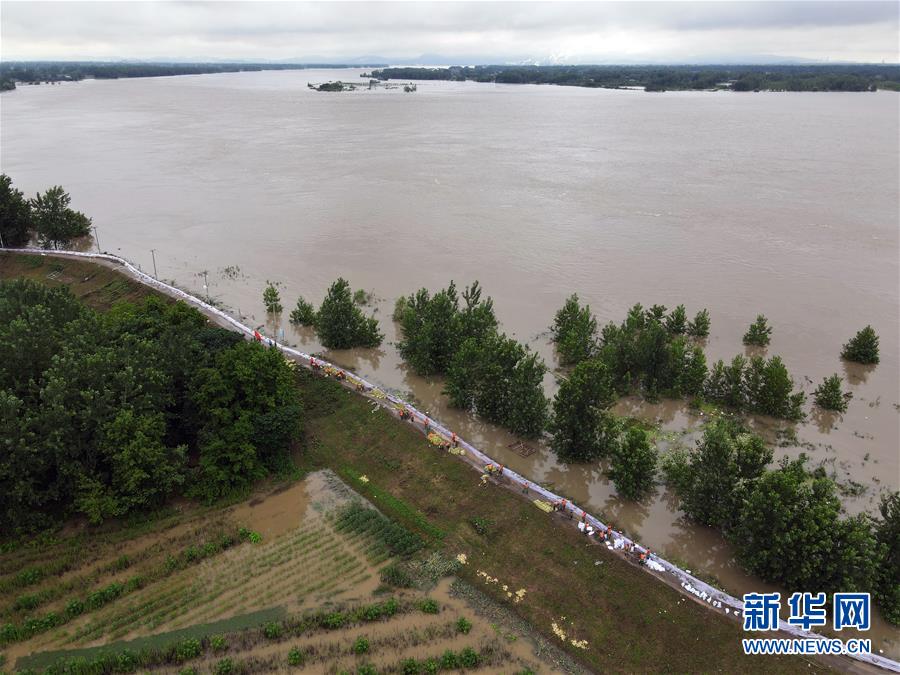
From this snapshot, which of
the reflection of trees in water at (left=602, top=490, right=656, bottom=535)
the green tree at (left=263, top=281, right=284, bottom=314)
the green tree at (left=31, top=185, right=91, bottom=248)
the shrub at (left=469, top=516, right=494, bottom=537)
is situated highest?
the green tree at (left=31, top=185, right=91, bottom=248)

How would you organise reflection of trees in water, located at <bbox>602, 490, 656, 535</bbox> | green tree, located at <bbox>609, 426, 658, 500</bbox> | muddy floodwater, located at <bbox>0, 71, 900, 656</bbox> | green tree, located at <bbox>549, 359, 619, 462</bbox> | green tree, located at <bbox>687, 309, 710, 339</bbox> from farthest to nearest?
green tree, located at <bbox>687, 309, 710, 339</bbox>
muddy floodwater, located at <bbox>0, 71, 900, 656</bbox>
green tree, located at <bbox>549, 359, 619, 462</bbox>
reflection of trees in water, located at <bbox>602, 490, 656, 535</bbox>
green tree, located at <bbox>609, 426, 658, 500</bbox>

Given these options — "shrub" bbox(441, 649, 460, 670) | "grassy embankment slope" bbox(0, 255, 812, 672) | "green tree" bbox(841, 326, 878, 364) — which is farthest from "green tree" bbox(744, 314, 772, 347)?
"shrub" bbox(441, 649, 460, 670)

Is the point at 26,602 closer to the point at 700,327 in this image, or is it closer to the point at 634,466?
the point at 634,466

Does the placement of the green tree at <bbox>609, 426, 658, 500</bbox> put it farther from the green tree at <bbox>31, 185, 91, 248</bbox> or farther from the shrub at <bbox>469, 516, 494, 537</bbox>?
the green tree at <bbox>31, 185, 91, 248</bbox>

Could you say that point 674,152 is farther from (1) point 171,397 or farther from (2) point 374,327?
(1) point 171,397

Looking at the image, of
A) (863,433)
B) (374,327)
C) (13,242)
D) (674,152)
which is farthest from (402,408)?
(674,152)

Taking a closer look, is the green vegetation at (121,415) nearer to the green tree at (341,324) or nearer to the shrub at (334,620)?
the shrub at (334,620)
